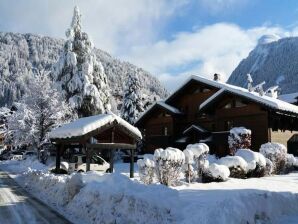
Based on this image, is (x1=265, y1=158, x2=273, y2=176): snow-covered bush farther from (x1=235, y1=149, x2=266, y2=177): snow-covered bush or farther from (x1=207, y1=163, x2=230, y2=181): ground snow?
(x1=207, y1=163, x2=230, y2=181): ground snow

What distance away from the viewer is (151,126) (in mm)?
46656

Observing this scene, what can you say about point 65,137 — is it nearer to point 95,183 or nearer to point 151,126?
point 95,183

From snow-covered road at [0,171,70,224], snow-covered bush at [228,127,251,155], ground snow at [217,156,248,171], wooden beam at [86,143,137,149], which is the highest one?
snow-covered bush at [228,127,251,155]

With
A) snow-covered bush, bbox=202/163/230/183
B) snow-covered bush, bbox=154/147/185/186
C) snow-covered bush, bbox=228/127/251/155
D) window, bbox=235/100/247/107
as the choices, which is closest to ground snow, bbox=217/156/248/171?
snow-covered bush, bbox=202/163/230/183

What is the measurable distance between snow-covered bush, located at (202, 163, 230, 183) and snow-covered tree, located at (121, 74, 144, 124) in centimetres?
3370

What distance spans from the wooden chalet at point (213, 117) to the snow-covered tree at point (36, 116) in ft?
43.1

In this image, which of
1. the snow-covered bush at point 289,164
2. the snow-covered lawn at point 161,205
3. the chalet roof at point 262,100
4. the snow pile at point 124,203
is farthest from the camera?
the chalet roof at point 262,100

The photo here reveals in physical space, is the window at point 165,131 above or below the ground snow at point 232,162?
above

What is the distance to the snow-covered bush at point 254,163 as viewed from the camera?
21.2 meters

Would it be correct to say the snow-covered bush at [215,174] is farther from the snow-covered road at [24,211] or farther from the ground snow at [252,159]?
the snow-covered road at [24,211]

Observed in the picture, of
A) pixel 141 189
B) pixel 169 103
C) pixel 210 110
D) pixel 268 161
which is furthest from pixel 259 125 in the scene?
pixel 141 189

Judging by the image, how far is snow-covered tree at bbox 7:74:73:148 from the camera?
3288 centimetres

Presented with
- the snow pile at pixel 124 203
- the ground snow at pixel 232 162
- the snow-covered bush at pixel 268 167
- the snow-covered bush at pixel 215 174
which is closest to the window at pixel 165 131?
the snow-covered bush at pixel 268 167

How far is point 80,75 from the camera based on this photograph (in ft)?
135
